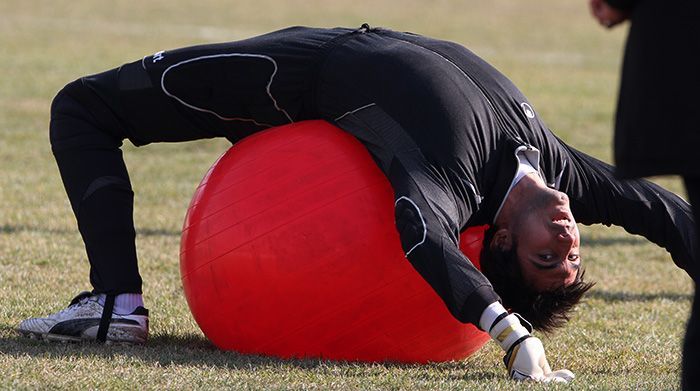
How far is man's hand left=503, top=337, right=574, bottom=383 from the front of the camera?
4.52 meters

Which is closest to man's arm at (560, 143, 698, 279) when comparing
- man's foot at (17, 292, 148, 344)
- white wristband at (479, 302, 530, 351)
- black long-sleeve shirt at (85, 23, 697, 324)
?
black long-sleeve shirt at (85, 23, 697, 324)

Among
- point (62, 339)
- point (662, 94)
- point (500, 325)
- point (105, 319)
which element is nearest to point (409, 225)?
point (500, 325)

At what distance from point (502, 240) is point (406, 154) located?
0.53 meters

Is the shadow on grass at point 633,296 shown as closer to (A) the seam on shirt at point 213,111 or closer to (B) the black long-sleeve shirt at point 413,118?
(B) the black long-sleeve shirt at point 413,118

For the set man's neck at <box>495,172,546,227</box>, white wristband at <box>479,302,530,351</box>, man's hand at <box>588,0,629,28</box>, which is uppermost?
man's hand at <box>588,0,629,28</box>

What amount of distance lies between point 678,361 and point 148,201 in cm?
483

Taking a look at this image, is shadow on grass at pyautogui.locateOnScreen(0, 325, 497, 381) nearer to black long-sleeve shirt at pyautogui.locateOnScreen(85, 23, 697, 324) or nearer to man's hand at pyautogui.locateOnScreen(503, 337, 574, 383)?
man's hand at pyautogui.locateOnScreen(503, 337, 574, 383)

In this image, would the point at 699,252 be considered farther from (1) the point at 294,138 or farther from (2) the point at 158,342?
(2) the point at 158,342

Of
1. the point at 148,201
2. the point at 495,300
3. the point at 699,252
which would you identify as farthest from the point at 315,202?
the point at 148,201

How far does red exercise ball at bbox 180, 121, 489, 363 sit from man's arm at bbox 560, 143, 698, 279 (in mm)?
543

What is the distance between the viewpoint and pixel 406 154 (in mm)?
4805

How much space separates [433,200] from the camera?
15.2ft

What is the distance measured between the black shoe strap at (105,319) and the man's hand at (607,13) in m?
2.59

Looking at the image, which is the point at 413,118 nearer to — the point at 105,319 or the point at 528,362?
the point at 528,362
